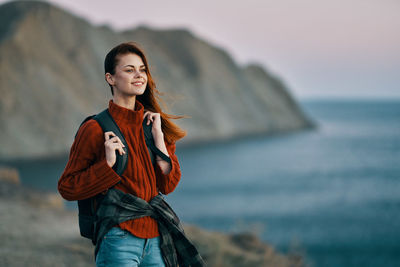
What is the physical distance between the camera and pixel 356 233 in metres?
14.9

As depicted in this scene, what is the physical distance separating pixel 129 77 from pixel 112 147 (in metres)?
0.40

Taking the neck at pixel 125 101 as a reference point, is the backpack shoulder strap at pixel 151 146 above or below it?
below

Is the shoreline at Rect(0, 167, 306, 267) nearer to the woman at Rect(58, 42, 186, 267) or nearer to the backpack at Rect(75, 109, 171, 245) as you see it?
the backpack at Rect(75, 109, 171, 245)

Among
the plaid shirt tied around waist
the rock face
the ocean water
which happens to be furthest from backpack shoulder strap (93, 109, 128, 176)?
the rock face

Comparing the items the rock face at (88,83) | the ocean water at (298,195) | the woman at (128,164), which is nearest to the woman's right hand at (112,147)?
the woman at (128,164)

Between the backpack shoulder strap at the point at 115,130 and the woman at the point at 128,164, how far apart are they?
22 millimetres

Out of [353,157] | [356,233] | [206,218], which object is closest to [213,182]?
[206,218]

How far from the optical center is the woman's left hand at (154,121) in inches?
91.4

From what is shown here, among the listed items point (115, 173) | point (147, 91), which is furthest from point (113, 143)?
point (147, 91)

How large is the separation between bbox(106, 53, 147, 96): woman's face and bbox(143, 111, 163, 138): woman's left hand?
0.42 ft

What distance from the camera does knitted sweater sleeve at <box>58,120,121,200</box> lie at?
2.10 metres

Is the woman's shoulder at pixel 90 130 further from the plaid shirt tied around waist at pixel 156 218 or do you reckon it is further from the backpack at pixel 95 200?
the plaid shirt tied around waist at pixel 156 218

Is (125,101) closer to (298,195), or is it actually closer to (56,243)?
(56,243)

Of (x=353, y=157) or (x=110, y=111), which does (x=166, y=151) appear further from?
(x=353, y=157)
